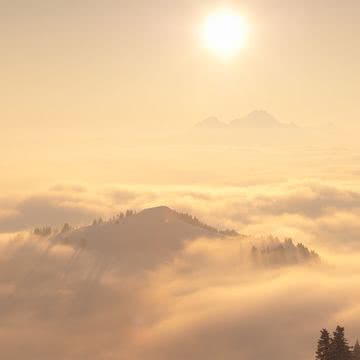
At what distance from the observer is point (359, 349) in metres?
Answer: 84.2

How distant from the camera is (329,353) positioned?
6662cm

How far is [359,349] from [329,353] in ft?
69.2

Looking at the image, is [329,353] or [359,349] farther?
[359,349]

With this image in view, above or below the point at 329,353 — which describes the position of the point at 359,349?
above
